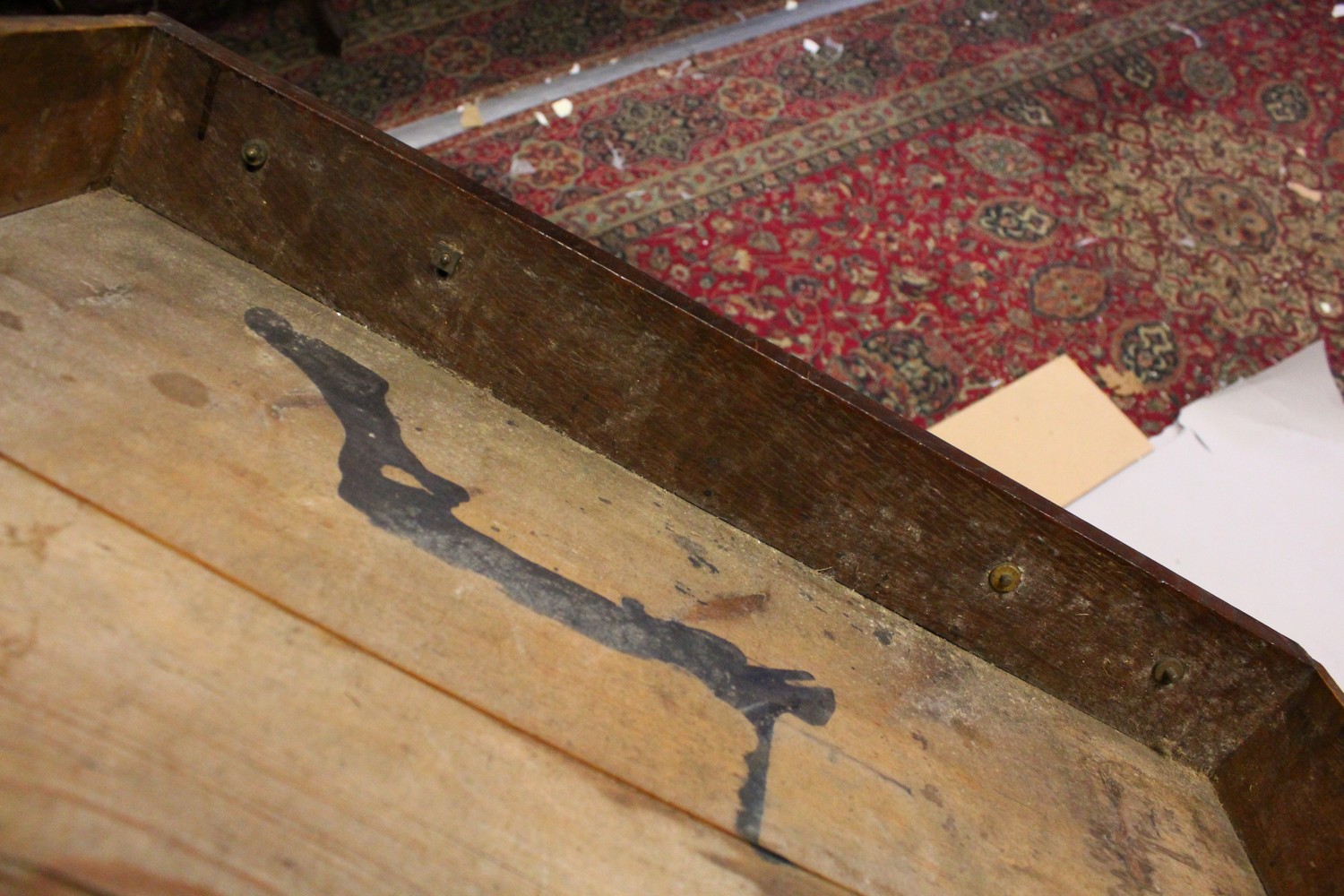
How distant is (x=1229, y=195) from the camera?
264 centimetres

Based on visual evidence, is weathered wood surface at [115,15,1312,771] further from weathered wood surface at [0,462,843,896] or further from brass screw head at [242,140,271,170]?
weathered wood surface at [0,462,843,896]

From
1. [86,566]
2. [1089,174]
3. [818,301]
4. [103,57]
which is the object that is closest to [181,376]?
[86,566]

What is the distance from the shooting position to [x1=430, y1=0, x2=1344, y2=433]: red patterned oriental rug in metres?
2.22

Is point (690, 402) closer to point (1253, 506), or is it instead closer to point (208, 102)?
point (208, 102)

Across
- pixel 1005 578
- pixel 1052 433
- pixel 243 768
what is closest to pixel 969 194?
pixel 1052 433

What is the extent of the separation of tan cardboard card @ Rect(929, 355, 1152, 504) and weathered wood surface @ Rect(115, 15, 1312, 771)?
3.54 feet

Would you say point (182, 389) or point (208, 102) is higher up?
point (208, 102)

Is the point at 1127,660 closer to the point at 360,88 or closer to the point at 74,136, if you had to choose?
the point at 74,136

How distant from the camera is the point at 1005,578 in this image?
3.14 ft

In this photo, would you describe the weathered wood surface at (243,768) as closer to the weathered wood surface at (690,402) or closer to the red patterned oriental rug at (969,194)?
the weathered wood surface at (690,402)

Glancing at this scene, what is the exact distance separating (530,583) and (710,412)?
0.77 ft

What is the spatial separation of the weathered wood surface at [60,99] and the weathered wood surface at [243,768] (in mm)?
366

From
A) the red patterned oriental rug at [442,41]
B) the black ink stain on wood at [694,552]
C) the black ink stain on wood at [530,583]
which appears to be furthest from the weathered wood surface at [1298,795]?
the red patterned oriental rug at [442,41]

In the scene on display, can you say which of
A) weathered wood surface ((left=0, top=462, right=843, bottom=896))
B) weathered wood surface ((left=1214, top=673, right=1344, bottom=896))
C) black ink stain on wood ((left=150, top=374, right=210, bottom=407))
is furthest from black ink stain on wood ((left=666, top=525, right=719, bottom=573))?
weathered wood surface ((left=1214, top=673, right=1344, bottom=896))
